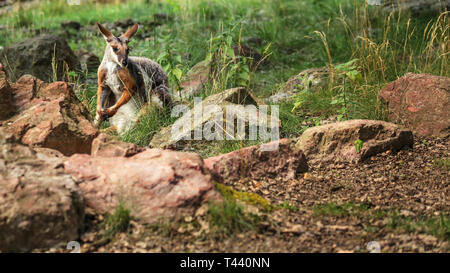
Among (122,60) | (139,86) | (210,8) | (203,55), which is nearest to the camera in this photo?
(122,60)

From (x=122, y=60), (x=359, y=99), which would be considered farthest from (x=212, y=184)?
(x=359, y=99)

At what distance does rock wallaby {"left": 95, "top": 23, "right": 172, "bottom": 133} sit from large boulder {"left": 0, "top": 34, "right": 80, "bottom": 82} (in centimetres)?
163

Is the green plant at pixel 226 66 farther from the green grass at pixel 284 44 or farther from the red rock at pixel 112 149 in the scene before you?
the red rock at pixel 112 149

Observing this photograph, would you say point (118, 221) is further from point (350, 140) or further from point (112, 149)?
point (350, 140)

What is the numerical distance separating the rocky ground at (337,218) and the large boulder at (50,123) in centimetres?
133

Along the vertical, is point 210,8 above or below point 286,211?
above

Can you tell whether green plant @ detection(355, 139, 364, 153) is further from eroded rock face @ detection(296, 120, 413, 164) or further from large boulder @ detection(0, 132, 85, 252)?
large boulder @ detection(0, 132, 85, 252)

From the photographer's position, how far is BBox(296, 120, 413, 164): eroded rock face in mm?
4797

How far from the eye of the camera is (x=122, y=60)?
561 cm

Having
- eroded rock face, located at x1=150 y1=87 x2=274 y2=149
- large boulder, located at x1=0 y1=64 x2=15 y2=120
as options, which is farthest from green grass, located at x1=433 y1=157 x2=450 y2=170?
large boulder, located at x1=0 y1=64 x2=15 y2=120


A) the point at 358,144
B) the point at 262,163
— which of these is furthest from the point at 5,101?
the point at 358,144

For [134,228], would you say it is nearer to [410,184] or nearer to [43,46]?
[410,184]

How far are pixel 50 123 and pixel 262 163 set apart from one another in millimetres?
1858
